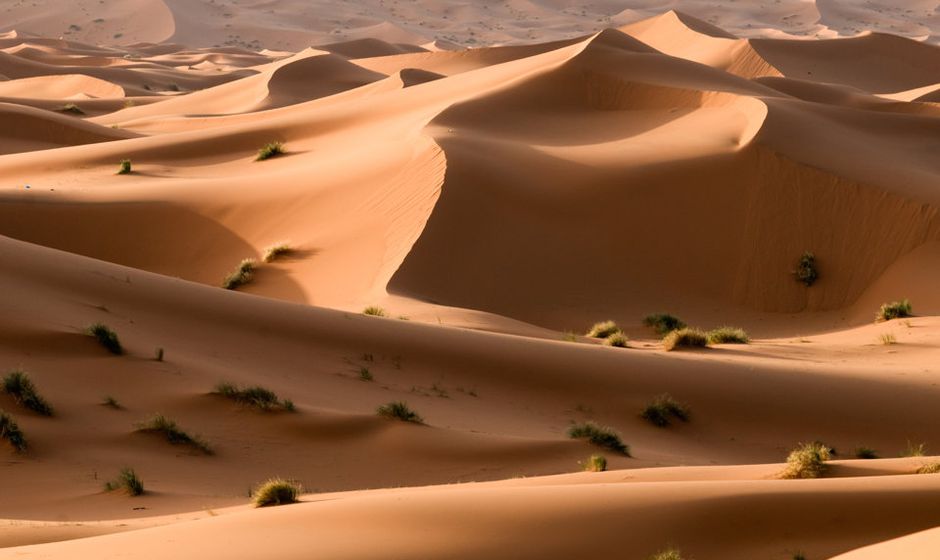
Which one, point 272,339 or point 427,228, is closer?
point 272,339

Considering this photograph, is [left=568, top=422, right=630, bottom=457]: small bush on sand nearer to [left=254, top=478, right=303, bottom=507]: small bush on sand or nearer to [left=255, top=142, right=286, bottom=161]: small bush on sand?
[left=254, top=478, right=303, bottom=507]: small bush on sand

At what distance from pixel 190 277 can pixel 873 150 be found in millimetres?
13019

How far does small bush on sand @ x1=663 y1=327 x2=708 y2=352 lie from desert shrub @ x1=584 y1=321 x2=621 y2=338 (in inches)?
57.0

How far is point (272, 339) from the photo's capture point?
1300 centimetres

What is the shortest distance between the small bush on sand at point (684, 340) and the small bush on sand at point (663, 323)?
199 cm

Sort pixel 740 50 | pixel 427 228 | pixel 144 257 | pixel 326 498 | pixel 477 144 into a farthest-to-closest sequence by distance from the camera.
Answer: pixel 740 50 → pixel 477 144 → pixel 144 257 → pixel 427 228 → pixel 326 498

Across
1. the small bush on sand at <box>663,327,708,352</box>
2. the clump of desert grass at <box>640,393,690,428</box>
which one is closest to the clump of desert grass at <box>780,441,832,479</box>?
the clump of desert grass at <box>640,393,690,428</box>

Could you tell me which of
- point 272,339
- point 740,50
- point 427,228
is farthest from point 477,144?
point 740,50

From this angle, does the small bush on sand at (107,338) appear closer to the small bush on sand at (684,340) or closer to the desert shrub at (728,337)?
the small bush on sand at (684,340)

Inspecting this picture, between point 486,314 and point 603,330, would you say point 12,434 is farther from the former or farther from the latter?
point 603,330

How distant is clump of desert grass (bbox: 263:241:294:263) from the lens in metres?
20.4

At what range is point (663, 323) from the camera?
1833cm

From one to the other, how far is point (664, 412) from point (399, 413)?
3.10 metres

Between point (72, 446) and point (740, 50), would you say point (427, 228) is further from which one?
point (740, 50)
